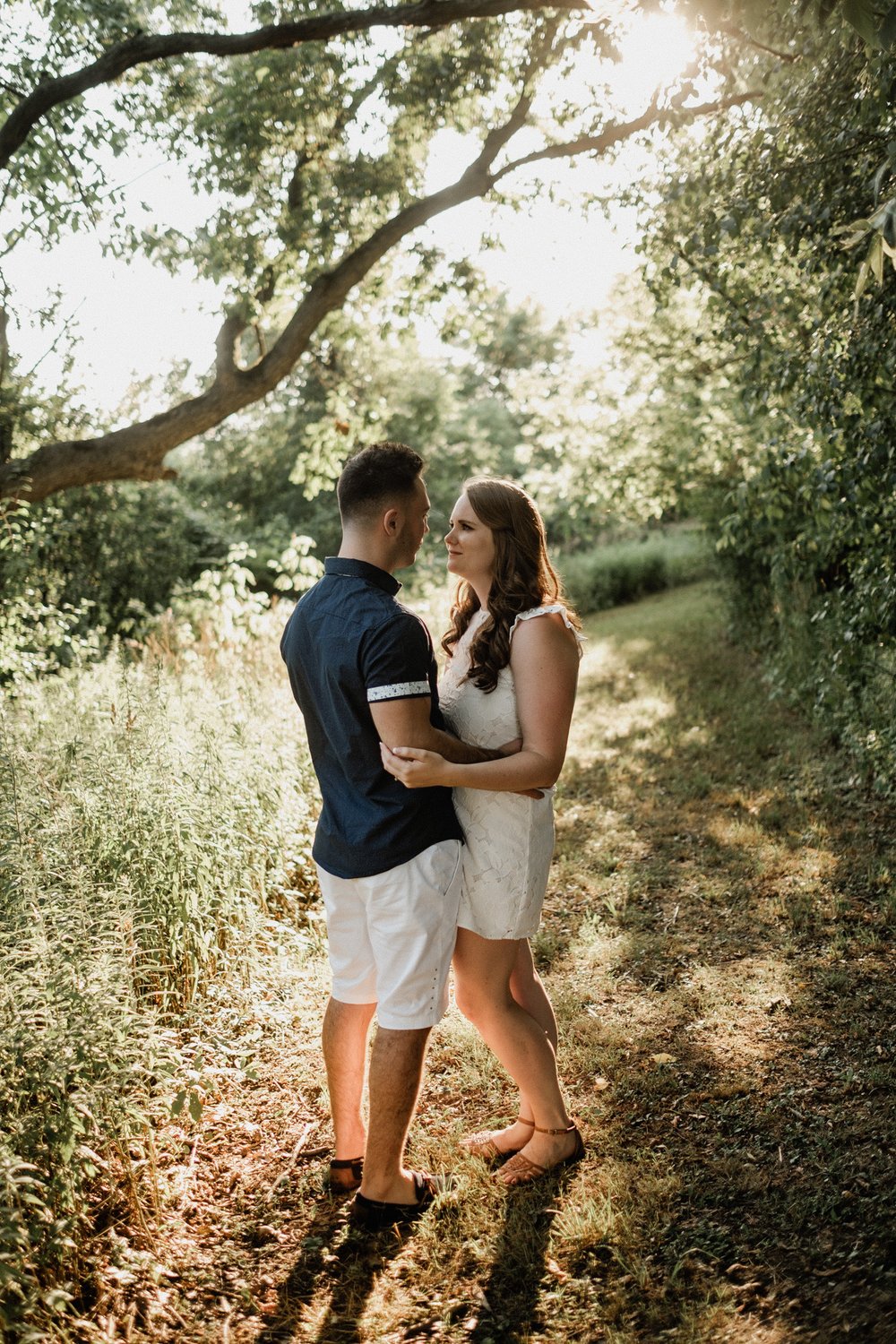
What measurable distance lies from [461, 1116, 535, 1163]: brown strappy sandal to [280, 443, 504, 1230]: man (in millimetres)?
376

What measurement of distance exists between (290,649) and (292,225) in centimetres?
681

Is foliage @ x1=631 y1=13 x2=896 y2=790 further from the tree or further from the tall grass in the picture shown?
the tall grass

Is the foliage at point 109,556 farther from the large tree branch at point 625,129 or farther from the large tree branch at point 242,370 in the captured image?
the large tree branch at point 625,129

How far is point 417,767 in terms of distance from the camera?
2.71 m

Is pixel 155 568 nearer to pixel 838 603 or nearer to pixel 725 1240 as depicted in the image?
pixel 838 603

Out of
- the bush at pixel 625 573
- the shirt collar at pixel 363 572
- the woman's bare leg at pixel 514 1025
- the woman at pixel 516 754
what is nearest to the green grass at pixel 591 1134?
the woman's bare leg at pixel 514 1025

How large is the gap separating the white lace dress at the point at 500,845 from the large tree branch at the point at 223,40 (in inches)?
192

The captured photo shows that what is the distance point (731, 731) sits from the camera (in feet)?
29.1

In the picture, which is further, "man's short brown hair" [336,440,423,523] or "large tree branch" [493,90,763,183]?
"large tree branch" [493,90,763,183]

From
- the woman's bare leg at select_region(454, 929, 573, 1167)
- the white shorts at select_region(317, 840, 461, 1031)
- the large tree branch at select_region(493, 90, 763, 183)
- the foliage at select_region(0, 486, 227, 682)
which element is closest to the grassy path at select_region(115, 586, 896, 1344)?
the woman's bare leg at select_region(454, 929, 573, 1167)

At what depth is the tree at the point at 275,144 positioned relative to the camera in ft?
22.7

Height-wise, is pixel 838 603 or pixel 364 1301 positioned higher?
pixel 838 603

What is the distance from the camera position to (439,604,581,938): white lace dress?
10.1ft

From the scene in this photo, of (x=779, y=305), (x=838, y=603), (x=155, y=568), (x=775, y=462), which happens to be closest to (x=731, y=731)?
(x=838, y=603)
